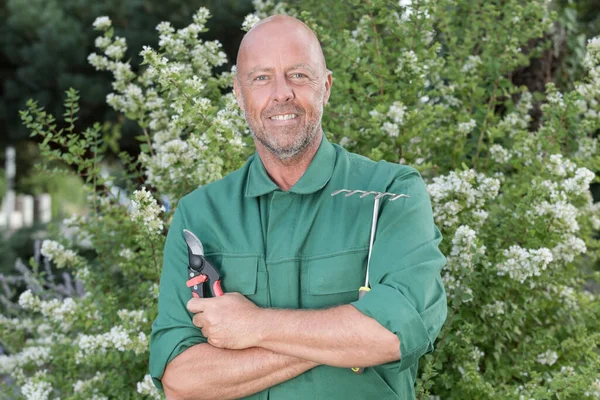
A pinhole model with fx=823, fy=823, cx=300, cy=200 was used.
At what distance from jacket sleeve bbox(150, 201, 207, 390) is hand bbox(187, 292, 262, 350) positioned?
7 centimetres

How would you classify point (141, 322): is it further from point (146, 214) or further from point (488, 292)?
point (488, 292)

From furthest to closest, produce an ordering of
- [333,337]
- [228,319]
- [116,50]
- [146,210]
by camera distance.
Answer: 1. [116,50]
2. [146,210]
3. [228,319]
4. [333,337]

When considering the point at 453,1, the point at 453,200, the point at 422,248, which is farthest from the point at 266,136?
the point at 453,1

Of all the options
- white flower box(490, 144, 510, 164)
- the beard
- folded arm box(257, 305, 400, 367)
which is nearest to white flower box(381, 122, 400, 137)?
white flower box(490, 144, 510, 164)

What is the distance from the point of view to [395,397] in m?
2.26

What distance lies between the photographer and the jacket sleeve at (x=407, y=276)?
2.04 metres

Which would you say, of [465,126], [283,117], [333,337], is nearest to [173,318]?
[333,337]

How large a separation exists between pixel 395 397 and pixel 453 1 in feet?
8.37

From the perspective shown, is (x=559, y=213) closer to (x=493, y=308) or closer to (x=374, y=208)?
(x=493, y=308)

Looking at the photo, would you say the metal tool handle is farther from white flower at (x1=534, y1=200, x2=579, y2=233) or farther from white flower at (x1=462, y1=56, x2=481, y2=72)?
white flower at (x1=462, y1=56, x2=481, y2=72)

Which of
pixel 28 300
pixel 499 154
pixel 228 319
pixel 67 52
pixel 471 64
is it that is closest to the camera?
pixel 228 319

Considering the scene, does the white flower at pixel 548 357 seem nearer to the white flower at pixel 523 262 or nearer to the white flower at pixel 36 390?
the white flower at pixel 523 262

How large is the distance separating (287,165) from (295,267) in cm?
33

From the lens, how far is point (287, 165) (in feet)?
7.97
